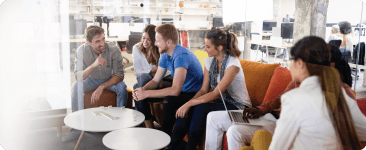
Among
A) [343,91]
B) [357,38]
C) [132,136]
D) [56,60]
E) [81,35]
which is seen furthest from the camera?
[56,60]

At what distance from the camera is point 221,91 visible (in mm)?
1864

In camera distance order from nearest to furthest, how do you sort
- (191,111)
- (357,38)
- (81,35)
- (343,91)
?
(343,91) → (357,38) → (191,111) → (81,35)

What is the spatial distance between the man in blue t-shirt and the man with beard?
260 millimetres

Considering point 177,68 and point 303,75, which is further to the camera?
point 177,68

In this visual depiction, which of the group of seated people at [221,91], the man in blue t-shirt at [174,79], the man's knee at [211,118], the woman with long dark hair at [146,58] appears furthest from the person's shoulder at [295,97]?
the woman with long dark hair at [146,58]

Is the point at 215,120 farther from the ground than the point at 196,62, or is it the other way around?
the point at 196,62

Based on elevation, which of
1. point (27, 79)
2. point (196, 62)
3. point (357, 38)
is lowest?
point (27, 79)

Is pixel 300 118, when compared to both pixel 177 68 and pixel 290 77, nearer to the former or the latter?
pixel 290 77

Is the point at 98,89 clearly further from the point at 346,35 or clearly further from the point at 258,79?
the point at 346,35

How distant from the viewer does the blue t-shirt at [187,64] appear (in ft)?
6.84

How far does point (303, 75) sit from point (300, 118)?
0.52ft

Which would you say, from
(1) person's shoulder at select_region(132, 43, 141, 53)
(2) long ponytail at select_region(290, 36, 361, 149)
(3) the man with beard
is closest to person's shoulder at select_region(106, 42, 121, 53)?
(3) the man with beard

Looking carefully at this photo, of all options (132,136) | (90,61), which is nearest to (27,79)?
(90,61)

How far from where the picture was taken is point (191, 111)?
1941mm
